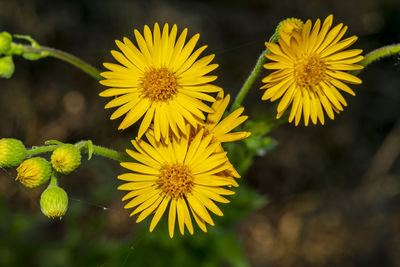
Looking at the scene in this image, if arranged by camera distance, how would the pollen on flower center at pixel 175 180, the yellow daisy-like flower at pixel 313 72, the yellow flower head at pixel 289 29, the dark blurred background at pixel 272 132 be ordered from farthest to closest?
1. the dark blurred background at pixel 272 132
2. the pollen on flower center at pixel 175 180
3. the yellow daisy-like flower at pixel 313 72
4. the yellow flower head at pixel 289 29

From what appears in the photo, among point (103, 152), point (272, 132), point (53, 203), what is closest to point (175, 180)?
point (103, 152)

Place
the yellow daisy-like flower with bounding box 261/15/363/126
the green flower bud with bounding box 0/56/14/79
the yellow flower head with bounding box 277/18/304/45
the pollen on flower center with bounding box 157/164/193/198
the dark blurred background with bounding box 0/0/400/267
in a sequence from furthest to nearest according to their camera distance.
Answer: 1. the dark blurred background with bounding box 0/0/400/267
2. the green flower bud with bounding box 0/56/14/79
3. the pollen on flower center with bounding box 157/164/193/198
4. the yellow daisy-like flower with bounding box 261/15/363/126
5. the yellow flower head with bounding box 277/18/304/45

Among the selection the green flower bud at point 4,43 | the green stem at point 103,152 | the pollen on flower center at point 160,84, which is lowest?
the green stem at point 103,152

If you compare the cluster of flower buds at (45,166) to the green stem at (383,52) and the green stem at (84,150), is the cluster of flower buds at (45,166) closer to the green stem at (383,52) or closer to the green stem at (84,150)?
the green stem at (84,150)

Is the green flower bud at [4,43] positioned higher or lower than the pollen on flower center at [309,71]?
higher

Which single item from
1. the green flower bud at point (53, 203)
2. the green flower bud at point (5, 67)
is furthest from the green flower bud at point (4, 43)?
the green flower bud at point (53, 203)

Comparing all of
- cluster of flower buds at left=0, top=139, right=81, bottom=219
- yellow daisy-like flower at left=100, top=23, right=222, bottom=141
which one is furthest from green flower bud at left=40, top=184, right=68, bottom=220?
yellow daisy-like flower at left=100, top=23, right=222, bottom=141

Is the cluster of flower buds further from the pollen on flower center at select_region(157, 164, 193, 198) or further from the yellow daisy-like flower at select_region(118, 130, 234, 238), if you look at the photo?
the pollen on flower center at select_region(157, 164, 193, 198)

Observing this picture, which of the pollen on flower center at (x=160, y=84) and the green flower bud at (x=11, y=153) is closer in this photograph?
the green flower bud at (x=11, y=153)
